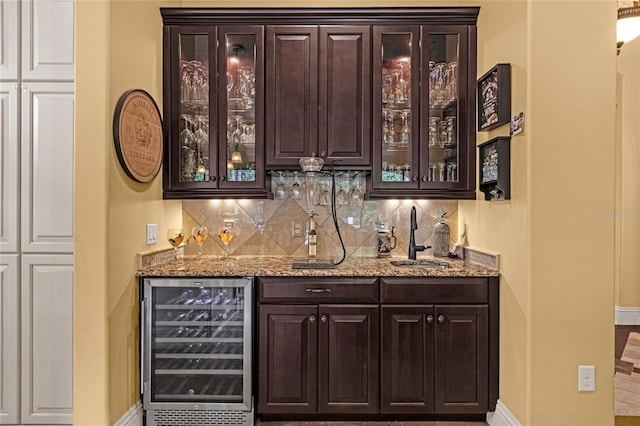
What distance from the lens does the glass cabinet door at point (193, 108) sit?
2736 millimetres

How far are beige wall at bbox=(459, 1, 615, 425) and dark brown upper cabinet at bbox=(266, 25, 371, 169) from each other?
104 centimetres

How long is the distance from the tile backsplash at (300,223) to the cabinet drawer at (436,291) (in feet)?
2.42

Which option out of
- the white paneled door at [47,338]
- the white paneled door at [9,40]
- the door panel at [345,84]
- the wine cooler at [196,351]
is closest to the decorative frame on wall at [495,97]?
the door panel at [345,84]

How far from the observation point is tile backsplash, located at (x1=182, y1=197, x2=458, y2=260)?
3.11m

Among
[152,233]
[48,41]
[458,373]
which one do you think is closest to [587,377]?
[458,373]

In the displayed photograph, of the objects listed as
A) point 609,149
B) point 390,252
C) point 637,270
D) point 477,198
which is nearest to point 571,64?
point 609,149

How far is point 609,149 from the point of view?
80.0 inches

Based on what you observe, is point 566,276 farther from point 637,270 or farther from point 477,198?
point 637,270

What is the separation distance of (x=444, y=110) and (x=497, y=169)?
664 millimetres

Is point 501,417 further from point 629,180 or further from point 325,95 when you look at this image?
point 629,180

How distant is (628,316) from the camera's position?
3.63m

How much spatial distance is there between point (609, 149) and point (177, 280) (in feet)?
8.22

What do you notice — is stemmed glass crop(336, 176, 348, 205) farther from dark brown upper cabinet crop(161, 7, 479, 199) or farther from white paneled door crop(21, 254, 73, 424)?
white paneled door crop(21, 254, 73, 424)

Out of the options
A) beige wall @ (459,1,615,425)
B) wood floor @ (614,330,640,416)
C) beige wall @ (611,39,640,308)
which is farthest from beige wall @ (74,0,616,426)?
beige wall @ (611,39,640,308)
